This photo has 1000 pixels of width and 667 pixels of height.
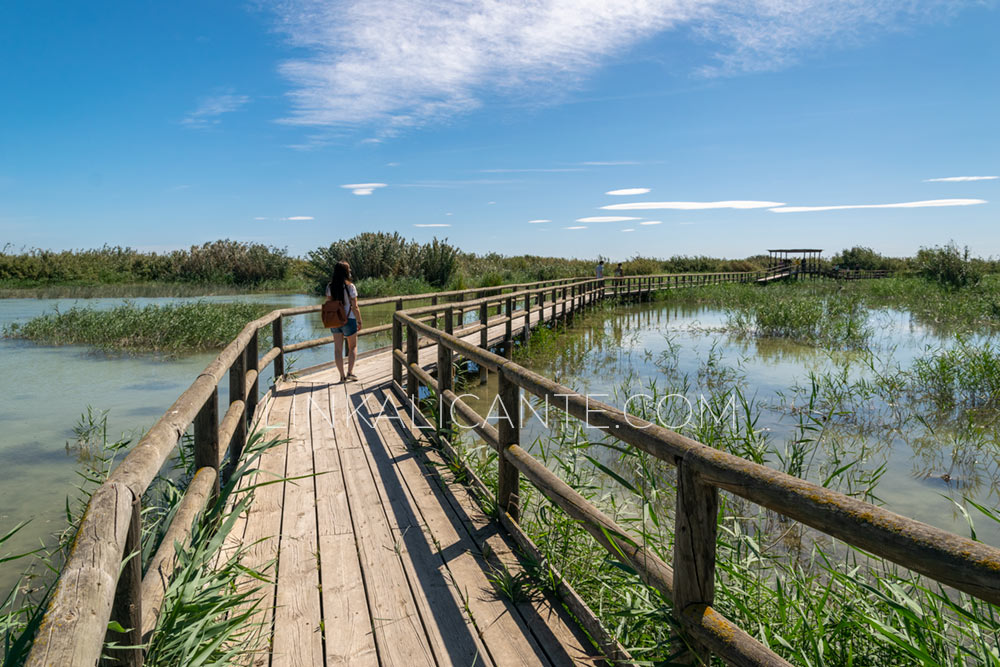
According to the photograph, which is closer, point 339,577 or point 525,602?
point 525,602

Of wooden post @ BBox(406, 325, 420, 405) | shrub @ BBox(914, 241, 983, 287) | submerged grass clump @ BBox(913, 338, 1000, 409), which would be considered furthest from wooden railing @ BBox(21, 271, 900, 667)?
shrub @ BBox(914, 241, 983, 287)

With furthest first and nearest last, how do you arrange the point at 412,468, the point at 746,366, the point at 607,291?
1. the point at 607,291
2. the point at 746,366
3. the point at 412,468

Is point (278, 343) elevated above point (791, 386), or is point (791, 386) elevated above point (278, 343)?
point (278, 343)

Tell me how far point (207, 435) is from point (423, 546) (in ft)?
4.35

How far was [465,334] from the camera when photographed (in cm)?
1168

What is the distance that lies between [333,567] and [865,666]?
2472 millimetres

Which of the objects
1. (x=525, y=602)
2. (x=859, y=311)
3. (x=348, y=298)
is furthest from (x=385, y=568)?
A: (x=859, y=311)

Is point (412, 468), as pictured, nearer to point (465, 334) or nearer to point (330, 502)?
point (330, 502)

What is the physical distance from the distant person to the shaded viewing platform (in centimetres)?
226

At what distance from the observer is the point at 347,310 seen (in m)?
7.25

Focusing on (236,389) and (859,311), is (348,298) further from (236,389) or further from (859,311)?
(859,311)

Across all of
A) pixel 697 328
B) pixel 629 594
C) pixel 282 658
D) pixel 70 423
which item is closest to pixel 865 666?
pixel 629 594

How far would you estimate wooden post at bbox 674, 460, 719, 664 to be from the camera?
1852 mm

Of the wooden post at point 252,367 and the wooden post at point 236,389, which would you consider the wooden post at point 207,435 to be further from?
the wooden post at point 252,367
